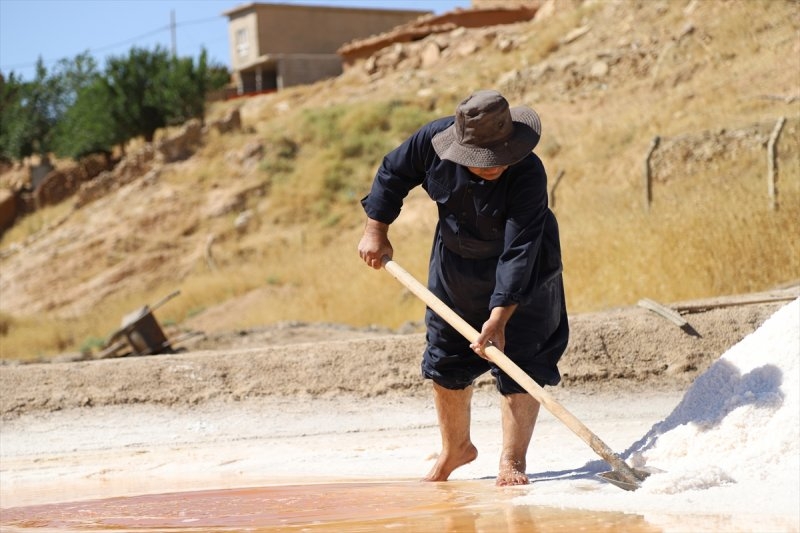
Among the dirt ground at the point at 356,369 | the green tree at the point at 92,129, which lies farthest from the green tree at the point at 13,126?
the dirt ground at the point at 356,369

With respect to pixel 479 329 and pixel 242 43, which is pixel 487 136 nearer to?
pixel 479 329

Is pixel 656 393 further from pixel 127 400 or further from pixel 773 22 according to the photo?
pixel 773 22

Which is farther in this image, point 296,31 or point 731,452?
point 296,31

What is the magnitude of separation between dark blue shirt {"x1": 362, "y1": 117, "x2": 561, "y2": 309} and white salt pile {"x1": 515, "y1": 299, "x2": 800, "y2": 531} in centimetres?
73

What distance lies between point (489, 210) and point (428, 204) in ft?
52.4

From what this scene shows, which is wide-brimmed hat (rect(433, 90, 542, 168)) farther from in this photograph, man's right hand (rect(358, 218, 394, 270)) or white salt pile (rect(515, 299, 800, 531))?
white salt pile (rect(515, 299, 800, 531))

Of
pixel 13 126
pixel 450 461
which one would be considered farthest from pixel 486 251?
pixel 13 126

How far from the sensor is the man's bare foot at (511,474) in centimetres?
392

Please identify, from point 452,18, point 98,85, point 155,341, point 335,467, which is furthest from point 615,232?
point 98,85

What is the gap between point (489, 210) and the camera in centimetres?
376

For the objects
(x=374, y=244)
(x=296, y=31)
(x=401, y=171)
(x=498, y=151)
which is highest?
(x=498, y=151)

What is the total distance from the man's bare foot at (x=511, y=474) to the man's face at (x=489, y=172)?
1014 mm

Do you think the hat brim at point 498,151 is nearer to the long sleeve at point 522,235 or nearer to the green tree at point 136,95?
the long sleeve at point 522,235

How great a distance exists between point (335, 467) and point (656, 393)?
201 cm
